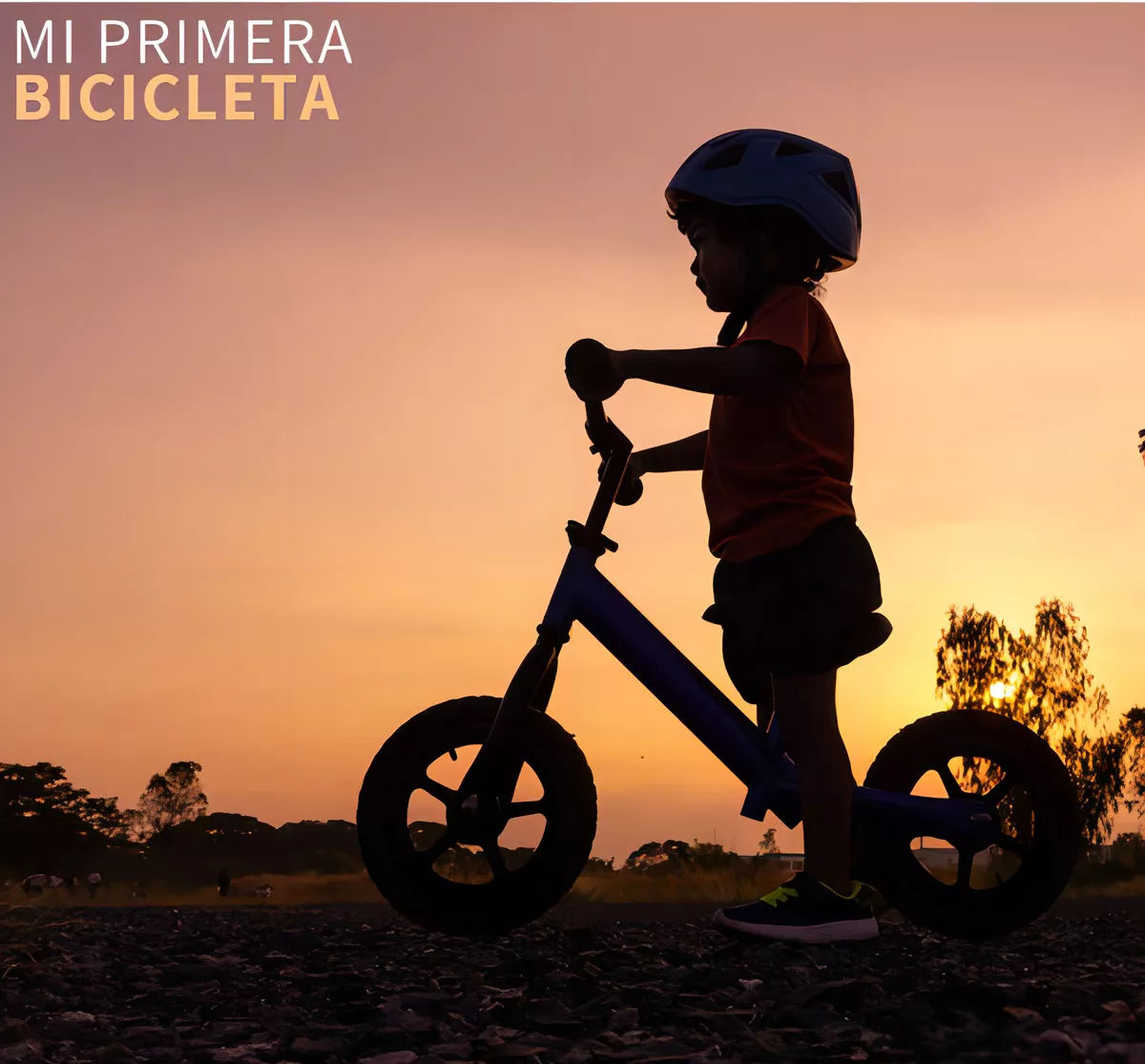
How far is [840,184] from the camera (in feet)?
15.0

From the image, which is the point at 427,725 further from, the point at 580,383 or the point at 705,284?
the point at 705,284

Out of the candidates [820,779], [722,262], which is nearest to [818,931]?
[820,779]

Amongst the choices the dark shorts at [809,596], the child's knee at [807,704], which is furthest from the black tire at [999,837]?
the dark shorts at [809,596]

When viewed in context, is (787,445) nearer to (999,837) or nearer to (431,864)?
(999,837)

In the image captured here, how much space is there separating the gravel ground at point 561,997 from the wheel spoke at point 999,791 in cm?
49

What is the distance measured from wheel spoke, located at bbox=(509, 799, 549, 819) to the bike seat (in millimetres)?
1137

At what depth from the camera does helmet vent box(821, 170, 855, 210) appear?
4535 millimetres

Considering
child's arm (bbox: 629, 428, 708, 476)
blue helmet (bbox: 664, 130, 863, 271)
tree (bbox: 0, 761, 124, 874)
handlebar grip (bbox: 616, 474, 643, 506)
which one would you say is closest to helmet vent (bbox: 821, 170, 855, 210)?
blue helmet (bbox: 664, 130, 863, 271)

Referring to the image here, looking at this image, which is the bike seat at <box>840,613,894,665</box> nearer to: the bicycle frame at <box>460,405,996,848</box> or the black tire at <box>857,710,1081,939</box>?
the bicycle frame at <box>460,405,996,848</box>

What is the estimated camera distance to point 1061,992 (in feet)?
11.4

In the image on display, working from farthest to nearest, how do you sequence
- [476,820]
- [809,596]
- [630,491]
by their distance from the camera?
[630,491] < [476,820] < [809,596]

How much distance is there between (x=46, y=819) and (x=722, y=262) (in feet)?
20.1

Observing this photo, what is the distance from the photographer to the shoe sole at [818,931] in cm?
417

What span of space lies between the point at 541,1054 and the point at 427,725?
194 centimetres
